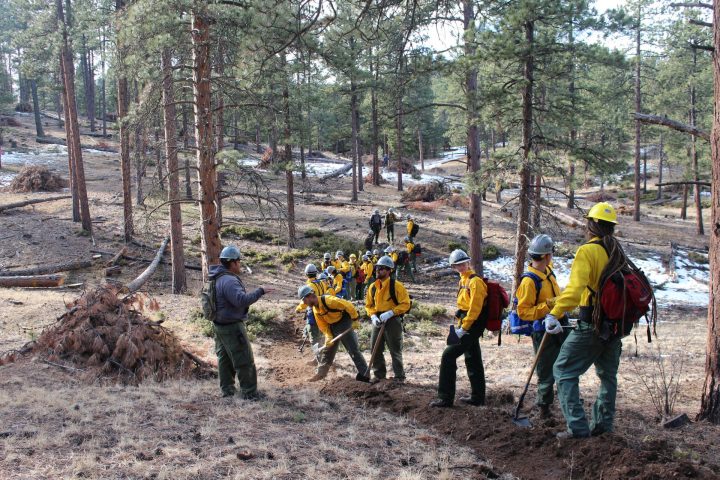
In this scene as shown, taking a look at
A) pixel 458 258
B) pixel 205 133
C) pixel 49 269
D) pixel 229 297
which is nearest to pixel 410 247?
pixel 205 133

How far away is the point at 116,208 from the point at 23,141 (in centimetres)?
2648

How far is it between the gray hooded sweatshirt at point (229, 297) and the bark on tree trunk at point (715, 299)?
17.9ft

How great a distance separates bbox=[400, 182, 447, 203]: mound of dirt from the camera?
114 ft

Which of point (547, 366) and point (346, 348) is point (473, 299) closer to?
point (547, 366)

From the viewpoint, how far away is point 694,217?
38.8 meters

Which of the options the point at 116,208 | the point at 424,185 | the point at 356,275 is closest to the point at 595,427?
the point at 356,275

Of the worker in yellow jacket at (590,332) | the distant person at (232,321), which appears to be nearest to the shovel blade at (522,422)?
the worker in yellow jacket at (590,332)

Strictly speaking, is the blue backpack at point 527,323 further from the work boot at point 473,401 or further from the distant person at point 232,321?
the distant person at point 232,321

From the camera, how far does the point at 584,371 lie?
535 centimetres

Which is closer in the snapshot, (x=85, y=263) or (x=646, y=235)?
(x=85, y=263)

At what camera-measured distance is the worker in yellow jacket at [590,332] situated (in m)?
5.07

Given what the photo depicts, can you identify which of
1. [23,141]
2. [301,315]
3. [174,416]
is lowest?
[301,315]

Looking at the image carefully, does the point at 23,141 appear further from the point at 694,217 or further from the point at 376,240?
the point at 694,217

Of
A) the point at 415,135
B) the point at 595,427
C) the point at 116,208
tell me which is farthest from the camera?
the point at 415,135
